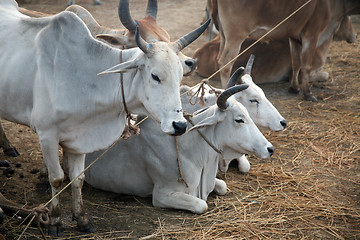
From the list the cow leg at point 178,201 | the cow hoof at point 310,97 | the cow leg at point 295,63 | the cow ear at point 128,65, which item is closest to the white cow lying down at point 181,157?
→ the cow leg at point 178,201

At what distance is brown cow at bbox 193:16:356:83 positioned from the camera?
6.83 metres

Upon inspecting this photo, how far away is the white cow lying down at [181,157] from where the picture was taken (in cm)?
379

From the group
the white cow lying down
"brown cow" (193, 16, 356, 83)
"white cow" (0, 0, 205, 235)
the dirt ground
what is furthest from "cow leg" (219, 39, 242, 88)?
"white cow" (0, 0, 205, 235)

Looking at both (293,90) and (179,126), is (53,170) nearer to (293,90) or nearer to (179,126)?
(179,126)

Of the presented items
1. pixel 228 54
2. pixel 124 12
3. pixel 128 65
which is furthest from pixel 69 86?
pixel 228 54

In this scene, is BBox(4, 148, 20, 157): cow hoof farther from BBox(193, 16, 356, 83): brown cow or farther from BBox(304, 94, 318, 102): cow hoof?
BBox(304, 94, 318, 102): cow hoof

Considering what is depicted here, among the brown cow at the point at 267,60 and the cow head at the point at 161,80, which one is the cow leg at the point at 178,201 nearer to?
the cow head at the point at 161,80

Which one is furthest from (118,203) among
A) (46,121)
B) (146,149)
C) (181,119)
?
(181,119)

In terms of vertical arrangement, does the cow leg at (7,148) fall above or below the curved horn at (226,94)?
below

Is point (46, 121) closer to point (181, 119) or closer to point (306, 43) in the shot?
point (181, 119)

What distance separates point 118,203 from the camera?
13.0 ft

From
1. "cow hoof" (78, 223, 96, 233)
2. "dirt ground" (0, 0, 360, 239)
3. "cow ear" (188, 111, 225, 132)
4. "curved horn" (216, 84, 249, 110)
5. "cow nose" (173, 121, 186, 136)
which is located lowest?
"dirt ground" (0, 0, 360, 239)

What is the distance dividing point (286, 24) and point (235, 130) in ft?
9.29

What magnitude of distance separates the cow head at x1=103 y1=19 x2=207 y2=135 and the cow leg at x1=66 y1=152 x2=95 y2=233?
31.3 inches
